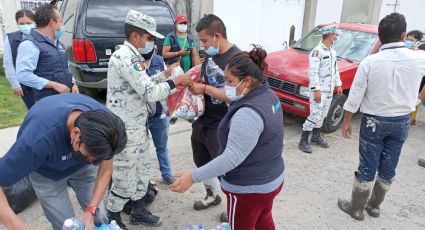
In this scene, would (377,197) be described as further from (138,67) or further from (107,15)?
(107,15)

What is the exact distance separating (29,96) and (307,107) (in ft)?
13.0

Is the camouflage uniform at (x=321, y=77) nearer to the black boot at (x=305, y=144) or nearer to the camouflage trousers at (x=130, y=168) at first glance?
the black boot at (x=305, y=144)

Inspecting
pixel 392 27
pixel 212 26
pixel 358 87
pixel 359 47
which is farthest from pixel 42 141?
pixel 359 47

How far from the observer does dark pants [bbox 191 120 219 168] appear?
3.11 metres

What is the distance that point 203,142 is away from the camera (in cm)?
320

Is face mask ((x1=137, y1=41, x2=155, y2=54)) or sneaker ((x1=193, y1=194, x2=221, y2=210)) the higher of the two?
face mask ((x1=137, y1=41, x2=155, y2=54))

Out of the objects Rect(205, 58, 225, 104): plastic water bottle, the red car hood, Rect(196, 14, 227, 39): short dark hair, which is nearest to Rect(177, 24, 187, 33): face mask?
the red car hood

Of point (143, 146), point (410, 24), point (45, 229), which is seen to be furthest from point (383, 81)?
point (410, 24)

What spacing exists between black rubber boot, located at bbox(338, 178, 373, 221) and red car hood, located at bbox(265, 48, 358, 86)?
230 cm

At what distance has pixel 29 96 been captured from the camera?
3.82m

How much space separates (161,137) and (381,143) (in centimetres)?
223

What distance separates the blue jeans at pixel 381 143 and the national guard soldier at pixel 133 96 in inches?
70.8

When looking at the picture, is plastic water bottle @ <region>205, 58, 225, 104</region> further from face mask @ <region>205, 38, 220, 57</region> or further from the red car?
the red car

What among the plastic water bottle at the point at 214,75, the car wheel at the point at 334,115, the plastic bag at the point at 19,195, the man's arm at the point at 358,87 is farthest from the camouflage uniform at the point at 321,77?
A: the plastic bag at the point at 19,195
